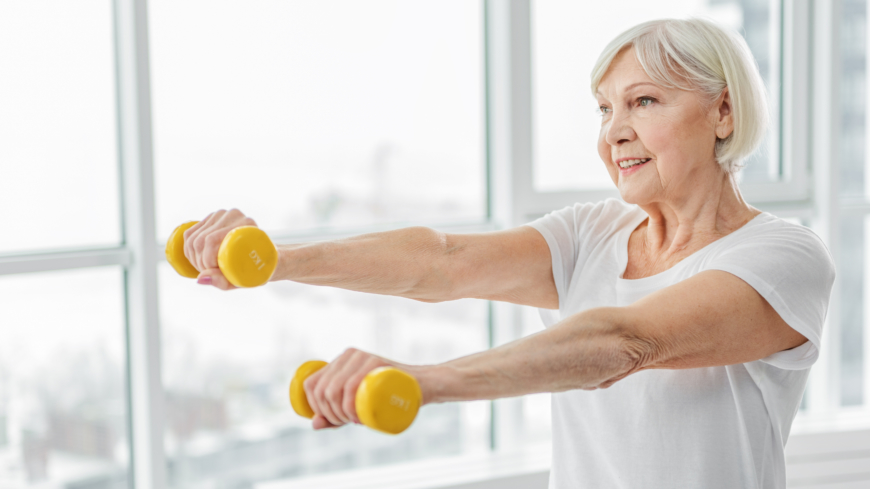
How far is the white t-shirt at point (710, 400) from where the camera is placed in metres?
1.04

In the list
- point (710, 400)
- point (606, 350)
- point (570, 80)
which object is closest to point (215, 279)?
point (606, 350)

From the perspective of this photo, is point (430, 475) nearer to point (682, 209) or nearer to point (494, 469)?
point (494, 469)

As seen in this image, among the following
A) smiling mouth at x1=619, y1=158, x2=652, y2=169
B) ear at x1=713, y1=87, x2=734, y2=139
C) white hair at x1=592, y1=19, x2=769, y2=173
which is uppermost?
white hair at x1=592, y1=19, x2=769, y2=173

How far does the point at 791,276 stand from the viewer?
1026 mm

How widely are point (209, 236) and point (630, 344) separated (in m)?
0.57

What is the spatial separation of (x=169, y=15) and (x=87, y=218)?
21.4 inches

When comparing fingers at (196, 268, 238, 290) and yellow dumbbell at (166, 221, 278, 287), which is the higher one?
yellow dumbbell at (166, 221, 278, 287)

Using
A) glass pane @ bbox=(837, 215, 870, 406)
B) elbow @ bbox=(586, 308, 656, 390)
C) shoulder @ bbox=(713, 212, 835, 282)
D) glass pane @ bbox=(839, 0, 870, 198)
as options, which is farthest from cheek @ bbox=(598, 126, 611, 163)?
glass pane @ bbox=(837, 215, 870, 406)

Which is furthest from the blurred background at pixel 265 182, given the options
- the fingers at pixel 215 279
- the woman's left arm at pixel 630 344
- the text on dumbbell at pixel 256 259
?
the woman's left arm at pixel 630 344

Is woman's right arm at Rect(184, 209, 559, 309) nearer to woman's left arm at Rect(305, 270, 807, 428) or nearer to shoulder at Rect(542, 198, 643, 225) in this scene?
shoulder at Rect(542, 198, 643, 225)

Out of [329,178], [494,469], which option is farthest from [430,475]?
[329,178]

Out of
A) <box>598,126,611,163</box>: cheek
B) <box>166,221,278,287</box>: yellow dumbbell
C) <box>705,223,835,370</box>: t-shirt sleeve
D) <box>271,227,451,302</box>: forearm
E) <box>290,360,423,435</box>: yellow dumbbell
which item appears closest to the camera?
<box>290,360,423,435</box>: yellow dumbbell

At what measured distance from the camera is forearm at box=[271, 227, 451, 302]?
3.68 feet

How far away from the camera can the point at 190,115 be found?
1.90 metres
